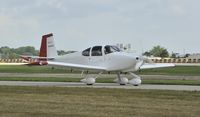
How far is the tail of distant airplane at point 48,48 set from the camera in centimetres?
2869

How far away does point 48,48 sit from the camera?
2869 centimetres

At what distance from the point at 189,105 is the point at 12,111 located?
195 inches

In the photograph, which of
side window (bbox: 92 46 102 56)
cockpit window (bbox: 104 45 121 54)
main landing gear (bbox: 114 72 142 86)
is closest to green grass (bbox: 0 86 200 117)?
main landing gear (bbox: 114 72 142 86)

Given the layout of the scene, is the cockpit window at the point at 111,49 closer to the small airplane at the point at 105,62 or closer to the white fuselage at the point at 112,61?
the small airplane at the point at 105,62

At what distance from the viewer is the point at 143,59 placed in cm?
2383

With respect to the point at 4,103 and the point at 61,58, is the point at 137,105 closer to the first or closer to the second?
the point at 4,103

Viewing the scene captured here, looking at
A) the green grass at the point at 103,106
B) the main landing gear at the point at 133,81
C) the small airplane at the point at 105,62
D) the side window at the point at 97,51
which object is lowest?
the green grass at the point at 103,106

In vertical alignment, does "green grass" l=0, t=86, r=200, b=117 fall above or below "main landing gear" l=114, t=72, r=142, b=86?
below

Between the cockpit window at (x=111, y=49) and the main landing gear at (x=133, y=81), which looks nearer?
the main landing gear at (x=133, y=81)

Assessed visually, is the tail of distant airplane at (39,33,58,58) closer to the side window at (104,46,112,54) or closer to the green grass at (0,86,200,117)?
the side window at (104,46,112,54)

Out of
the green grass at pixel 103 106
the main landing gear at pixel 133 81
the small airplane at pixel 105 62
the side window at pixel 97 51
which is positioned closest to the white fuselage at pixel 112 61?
the small airplane at pixel 105 62

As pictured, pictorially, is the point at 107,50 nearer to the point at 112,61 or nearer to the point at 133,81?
the point at 112,61

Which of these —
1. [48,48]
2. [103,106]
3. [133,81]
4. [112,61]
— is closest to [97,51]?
[112,61]

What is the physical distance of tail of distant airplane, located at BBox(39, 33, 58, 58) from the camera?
1129 inches
